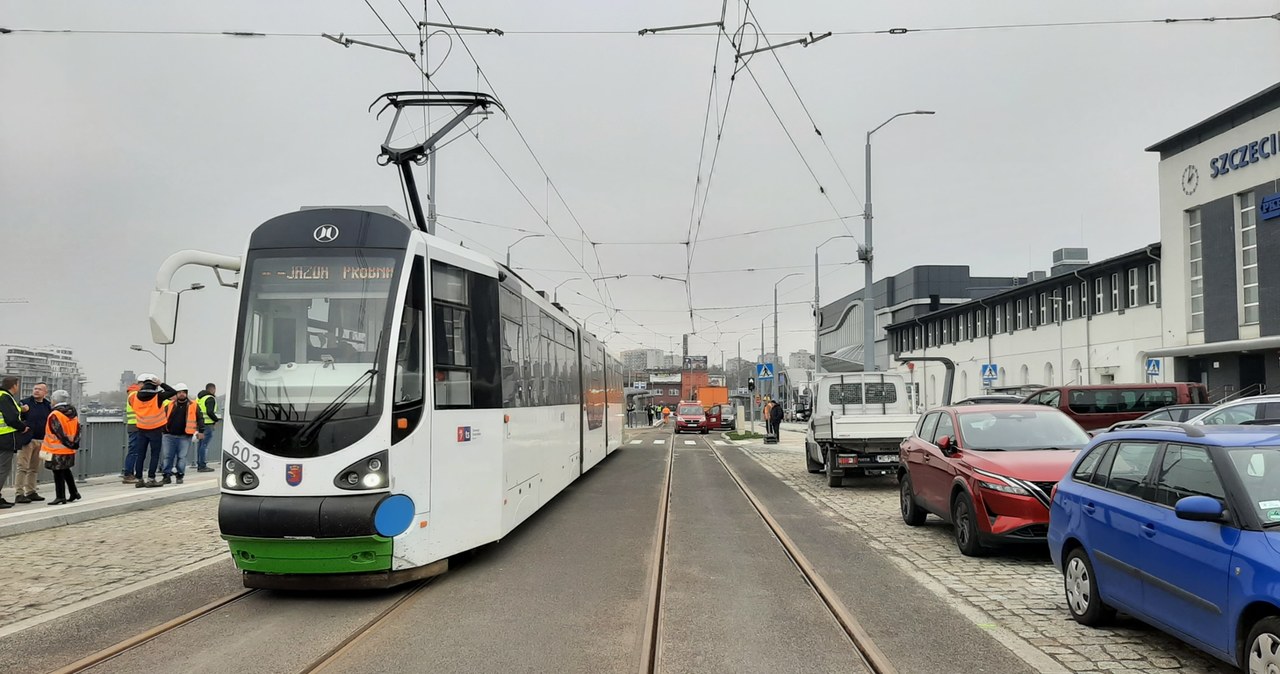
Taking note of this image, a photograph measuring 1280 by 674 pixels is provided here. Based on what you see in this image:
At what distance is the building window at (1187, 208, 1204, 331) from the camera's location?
3347cm

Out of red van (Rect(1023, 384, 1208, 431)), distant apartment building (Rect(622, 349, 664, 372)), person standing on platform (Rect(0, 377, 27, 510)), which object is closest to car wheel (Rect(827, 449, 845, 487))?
red van (Rect(1023, 384, 1208, 431))

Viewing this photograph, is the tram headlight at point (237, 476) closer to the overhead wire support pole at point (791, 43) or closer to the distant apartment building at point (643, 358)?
the overhead wire support pole at point (791, 43)

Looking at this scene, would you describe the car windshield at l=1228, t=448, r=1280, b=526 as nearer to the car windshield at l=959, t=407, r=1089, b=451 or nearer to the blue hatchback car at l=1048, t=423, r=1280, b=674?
the blue hatchback car at l=1048, t=423, r=1280, b=674

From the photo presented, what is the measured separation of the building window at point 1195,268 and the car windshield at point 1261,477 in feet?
110

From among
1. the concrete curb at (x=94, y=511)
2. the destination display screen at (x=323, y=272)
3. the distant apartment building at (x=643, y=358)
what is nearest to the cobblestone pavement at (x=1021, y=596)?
the destination display screen at (x=323, y=272)

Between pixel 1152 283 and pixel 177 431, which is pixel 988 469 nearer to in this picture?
pixel 177 431

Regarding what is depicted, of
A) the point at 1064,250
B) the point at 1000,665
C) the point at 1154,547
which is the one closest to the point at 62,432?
the point at 1000,665

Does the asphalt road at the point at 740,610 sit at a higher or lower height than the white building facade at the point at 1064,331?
lower

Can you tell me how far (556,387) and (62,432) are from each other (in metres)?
6.67

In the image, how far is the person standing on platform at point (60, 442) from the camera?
11883mm

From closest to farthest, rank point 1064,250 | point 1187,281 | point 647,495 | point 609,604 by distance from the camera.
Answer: point 609,604
point 647,495
point 1187,281
point 1064,250

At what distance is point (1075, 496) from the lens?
6.32 meters

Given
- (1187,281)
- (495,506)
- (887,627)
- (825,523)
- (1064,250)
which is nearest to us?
(887,627)

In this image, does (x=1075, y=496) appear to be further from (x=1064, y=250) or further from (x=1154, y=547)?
(x=1064, y=250)
